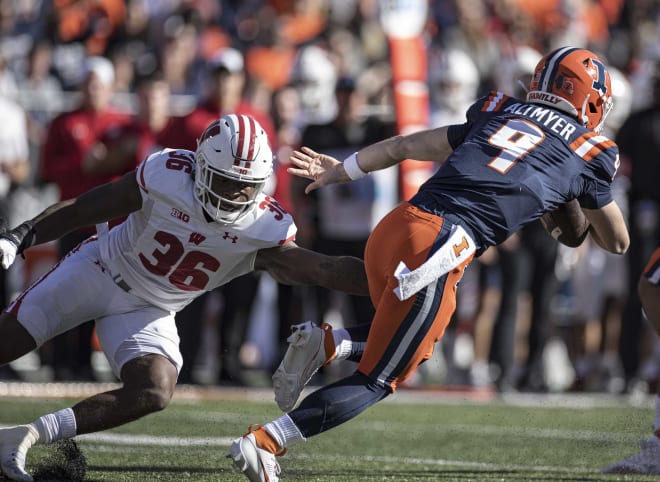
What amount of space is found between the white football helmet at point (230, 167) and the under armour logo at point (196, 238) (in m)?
0.14

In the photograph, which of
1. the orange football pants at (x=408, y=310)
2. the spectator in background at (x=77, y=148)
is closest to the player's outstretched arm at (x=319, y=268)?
the orange football pants at (x=408, y=310)

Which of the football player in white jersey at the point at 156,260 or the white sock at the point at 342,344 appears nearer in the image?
the football player in white jersey at the point at 156,260

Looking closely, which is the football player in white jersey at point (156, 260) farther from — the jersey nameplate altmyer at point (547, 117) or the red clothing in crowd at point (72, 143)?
the red clothing in crowd at point (72, 143)

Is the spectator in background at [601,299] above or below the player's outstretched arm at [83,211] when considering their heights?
below

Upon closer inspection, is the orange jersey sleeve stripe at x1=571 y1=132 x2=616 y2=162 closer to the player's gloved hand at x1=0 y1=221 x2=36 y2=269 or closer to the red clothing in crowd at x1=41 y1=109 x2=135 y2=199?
the player's gloved hand at x1=0 y1=221 x2=36 y2=269

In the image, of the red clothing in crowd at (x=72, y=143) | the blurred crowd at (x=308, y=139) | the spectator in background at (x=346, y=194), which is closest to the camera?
the red clothing in crowd at (x=72, y=143)

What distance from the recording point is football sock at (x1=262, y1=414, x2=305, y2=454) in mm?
4461

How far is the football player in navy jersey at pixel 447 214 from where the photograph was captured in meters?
4.54

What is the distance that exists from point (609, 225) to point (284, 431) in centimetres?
168

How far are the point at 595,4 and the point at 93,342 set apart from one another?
7.89 metres

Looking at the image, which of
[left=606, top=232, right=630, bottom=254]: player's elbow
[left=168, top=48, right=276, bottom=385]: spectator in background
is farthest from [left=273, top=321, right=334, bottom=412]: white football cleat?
[left=168, top=48, right=276, bottom=385]: spectator in background

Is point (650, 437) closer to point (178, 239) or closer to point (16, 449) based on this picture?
point (178, 239)

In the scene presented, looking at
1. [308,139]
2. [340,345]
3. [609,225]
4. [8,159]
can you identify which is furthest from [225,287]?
[609,225]

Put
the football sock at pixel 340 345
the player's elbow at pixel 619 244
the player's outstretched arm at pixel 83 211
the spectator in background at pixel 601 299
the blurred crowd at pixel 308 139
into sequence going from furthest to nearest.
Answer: the spectator in background at pixel 601 299 < the blurred crowd at pixel 308 139 < the football sock at pixel 340 345 < the player's elbow at pixel 619 244 < the player's outstretched arm at pixel 83 211
